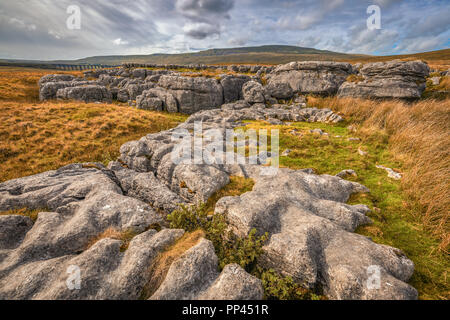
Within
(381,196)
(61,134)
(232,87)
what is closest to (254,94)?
(232,87)

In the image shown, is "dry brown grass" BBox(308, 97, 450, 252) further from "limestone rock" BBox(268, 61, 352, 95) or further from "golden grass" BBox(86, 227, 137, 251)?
"limestone rock" BBox(268, 61, 352, 95)

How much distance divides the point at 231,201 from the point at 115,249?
4.29 metres

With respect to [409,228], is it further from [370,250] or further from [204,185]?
[204,185]

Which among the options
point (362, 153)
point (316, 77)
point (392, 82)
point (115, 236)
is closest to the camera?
point (115, 236)

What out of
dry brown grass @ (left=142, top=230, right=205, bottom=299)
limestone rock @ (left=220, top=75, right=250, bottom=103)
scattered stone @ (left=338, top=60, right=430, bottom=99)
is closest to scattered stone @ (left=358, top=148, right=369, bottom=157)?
dry brown grass @ (left=142, top=230, right=205, bottom=299)

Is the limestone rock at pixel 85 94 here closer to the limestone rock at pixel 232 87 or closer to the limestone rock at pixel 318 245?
the limestone rock at pixel 232 87

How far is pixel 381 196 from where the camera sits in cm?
923

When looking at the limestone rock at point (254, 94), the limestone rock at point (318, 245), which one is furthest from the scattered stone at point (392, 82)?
the limestone rock at point (318, 245)

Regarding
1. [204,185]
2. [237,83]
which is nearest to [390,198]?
[204,185]

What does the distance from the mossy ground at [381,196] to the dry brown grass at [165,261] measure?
6.57m

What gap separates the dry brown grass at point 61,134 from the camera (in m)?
16.5

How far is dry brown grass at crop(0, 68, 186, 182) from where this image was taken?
54.1ft

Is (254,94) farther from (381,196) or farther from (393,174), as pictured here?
(381,196)

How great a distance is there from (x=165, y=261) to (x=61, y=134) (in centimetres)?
2482
